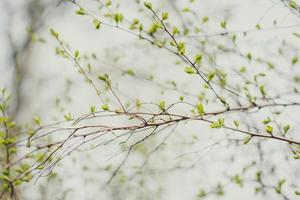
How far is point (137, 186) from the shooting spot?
552 centimetres

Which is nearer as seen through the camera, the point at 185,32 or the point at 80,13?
the point at 80,13

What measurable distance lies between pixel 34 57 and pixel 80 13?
5.82 metres

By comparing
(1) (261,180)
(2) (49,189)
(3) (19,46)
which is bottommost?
(1) (261,180)

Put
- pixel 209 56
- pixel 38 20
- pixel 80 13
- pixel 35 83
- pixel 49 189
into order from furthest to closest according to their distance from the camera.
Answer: pixel 35 83 → pixel 38 20 → pixel 49 189 → pixel 209 56 → pixel 80 13

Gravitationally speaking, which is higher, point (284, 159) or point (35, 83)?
point (35, 83)

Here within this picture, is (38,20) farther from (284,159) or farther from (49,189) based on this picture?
(284,159)

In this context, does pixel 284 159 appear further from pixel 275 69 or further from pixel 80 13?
pixel 80 13

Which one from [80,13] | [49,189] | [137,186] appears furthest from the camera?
[137,186]

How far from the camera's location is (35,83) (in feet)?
25.4

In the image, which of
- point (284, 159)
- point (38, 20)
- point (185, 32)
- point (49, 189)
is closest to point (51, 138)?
point (49, 189)

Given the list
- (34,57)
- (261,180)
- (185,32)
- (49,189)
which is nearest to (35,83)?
(34,57)

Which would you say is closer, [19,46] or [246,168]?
[246,168]

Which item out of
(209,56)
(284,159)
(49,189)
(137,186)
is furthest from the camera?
(137,186)

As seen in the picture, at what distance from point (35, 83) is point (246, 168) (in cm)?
552
